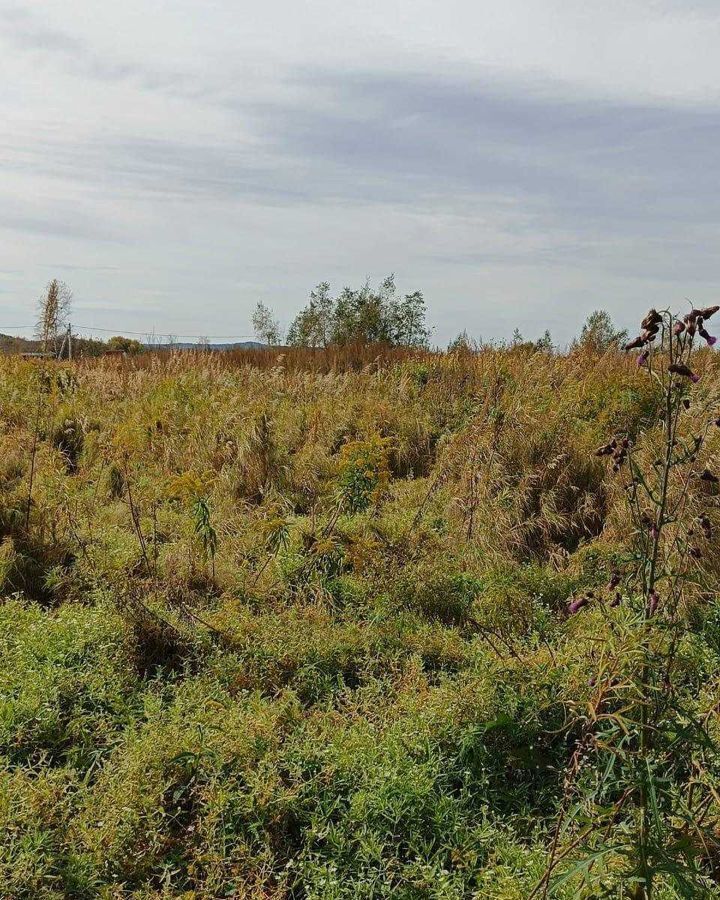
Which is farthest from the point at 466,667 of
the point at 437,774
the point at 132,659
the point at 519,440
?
the point at 519,440

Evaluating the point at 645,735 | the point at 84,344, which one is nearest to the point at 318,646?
the point at 645,735

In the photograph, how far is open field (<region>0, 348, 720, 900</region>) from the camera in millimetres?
Answer: 2791

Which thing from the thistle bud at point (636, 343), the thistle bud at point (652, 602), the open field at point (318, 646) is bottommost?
the open field at point (318, 646)

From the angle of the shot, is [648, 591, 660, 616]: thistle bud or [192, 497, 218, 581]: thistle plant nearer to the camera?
[648, 591, 660, 616]: thistle bud

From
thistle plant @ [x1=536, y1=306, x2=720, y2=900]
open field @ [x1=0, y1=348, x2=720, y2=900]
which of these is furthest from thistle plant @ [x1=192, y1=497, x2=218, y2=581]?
thistle plant @ [x1=536, y1=306, x2=720, y2=900]

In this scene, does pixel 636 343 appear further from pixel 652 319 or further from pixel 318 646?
pixel 318 646

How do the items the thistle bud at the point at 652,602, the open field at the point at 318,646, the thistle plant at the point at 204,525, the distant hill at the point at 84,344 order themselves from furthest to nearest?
the distant hill at the point at 84,344, the thistle plant at the point at 204,525, the open field at the point at 318,646, the thistle bud at the point at 652,602

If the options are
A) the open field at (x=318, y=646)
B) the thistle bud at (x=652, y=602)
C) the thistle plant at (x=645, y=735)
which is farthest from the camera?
the open field at (x=318, y=646)

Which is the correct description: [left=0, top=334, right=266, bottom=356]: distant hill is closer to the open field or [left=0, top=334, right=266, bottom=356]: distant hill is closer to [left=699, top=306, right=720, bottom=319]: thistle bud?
the open field

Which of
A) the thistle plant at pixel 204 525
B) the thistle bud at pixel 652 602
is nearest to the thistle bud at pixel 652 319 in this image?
the thistle bud at pixel 652 602

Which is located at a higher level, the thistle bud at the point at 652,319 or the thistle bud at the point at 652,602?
the thistle bud at the point at 652,319

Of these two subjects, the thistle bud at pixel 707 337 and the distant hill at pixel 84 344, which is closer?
the thistle bud at pixel 707 337

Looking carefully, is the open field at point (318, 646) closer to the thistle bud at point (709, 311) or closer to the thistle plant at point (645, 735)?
the thistle plant at point (645, 735)

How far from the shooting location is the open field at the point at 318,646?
2.79 metres
